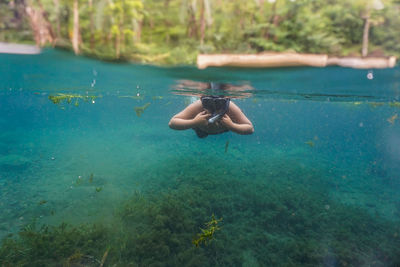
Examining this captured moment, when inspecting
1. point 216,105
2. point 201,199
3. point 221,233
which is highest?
point 216,105

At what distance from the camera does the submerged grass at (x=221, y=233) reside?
5.07 m

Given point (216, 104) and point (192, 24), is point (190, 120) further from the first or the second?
point (192, 24)

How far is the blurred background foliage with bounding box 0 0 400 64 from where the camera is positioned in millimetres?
3592

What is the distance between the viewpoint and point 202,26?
391 centimetres

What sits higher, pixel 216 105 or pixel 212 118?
pixel 216 105

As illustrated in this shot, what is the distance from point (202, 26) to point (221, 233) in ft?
18.2

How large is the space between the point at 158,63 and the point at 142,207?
454 centimetres

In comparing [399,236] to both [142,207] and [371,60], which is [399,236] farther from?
[142,207]

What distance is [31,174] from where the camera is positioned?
9156 mm

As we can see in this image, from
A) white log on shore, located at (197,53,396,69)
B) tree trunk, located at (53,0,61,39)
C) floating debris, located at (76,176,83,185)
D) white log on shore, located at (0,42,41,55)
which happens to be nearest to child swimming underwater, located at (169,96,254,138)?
white log on shore, located at (197,53,396,69)

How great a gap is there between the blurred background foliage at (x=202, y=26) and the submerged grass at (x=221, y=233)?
4637 millimetres

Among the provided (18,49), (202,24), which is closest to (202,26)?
(202,24)

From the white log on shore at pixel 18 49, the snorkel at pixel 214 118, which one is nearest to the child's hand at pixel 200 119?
the snorkel at pixel 214 118

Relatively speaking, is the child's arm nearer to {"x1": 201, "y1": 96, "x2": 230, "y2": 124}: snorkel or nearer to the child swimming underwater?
the child swimming underwater
